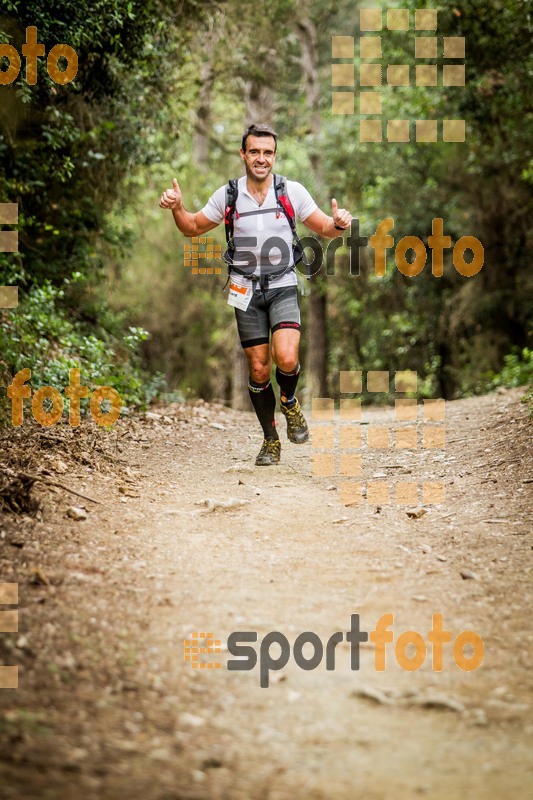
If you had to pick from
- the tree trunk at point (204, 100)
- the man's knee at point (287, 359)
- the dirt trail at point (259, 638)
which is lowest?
the dirt trail at point (259, 638)

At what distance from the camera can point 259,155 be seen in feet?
20.2

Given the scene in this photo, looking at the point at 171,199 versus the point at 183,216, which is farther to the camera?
the point at 183,216

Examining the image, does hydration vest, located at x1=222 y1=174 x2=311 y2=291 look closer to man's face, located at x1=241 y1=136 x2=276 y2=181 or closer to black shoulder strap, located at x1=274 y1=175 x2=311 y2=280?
black shoulder strap, located at x1=274 y1=175 x2=311 y2=280

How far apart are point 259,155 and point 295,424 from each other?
87.4 inches

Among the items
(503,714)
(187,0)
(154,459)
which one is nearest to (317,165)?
(187,0)

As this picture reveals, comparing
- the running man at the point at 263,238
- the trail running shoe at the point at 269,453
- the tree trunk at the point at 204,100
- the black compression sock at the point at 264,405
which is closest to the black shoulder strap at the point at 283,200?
the running man at the point at 263,238

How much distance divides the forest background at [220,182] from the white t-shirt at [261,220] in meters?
2.36

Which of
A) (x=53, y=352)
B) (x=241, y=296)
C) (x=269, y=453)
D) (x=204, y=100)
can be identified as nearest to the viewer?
(x=241, y=296)

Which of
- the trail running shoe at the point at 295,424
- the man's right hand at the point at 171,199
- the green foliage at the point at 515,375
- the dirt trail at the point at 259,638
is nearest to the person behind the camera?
the dirt trail at the point at 259,638

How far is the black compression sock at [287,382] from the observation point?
671cm

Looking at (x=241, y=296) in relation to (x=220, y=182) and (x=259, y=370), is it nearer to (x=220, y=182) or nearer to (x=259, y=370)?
(x=259, y=370)

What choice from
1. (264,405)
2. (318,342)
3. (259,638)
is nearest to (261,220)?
(264,405)

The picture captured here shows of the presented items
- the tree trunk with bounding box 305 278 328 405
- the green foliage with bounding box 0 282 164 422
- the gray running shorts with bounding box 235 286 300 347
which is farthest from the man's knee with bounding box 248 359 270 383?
the tree trunk with bounding box 305 278 328 405

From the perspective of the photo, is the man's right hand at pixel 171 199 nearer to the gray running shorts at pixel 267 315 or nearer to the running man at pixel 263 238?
the running man at pixel 263 238
